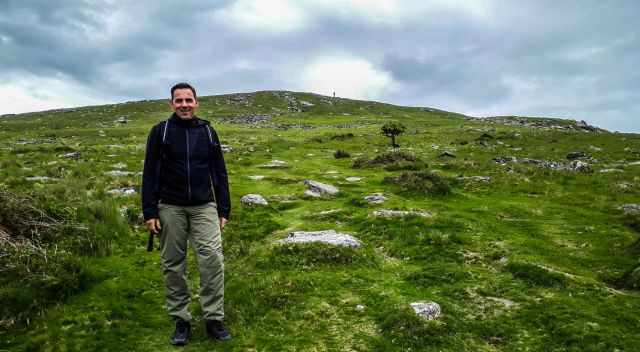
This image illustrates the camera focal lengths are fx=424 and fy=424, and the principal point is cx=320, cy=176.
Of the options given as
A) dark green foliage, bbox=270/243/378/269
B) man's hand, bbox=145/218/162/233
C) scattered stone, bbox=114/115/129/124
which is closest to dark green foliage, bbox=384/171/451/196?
dark green foliage, bbox=270/243/378/269

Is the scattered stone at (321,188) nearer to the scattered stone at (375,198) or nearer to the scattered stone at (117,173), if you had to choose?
the scattered stone at (375,198)

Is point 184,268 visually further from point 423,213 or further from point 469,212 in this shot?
point 469,212

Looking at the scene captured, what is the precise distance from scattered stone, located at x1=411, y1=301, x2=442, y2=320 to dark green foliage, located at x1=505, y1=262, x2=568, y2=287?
2633mm

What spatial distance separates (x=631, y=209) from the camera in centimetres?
1598

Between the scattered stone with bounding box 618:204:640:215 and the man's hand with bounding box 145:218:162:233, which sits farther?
the scattered stone with bounding box 618:204:640:215

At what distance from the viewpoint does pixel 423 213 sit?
14594 millimetres

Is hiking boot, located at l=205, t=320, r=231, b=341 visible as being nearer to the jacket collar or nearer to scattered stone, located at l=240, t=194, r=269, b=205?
the jacket collar

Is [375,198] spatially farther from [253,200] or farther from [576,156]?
[576,156]

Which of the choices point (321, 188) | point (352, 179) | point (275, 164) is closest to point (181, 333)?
point (321, 188)

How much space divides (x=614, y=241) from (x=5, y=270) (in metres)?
15.0

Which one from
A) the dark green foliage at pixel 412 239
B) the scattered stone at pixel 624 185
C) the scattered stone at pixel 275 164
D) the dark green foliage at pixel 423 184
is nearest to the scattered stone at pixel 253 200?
the dark green foliage at pixel 412 239

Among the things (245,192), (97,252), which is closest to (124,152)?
(245,192)

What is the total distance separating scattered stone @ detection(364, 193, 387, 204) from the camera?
55.6 feet

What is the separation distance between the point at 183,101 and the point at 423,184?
14308 millimetres
